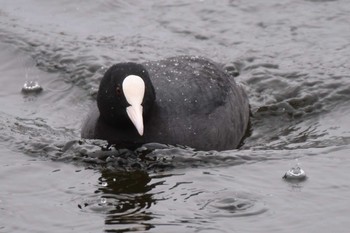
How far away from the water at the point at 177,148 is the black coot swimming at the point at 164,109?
0.55 ft

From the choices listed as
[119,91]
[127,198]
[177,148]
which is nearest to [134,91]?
[119,91]

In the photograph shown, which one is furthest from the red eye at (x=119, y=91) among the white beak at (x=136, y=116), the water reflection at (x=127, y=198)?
the water reflection at (x=127, y=198)

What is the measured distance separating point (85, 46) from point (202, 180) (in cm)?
426

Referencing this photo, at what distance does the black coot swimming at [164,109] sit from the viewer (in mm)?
8320

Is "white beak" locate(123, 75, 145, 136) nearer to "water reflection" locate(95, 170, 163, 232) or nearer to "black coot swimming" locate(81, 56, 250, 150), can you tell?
"black coot swimming" locate(81, 56, 250, 150)

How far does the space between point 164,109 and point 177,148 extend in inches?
15.5

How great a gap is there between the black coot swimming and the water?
0.17 metres

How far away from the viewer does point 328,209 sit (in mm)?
7004

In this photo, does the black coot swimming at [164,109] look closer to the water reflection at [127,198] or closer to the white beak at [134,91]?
the white beak at [134,91]

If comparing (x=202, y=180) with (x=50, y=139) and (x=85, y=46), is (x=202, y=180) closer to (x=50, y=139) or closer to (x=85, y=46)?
(x=50, y=139)

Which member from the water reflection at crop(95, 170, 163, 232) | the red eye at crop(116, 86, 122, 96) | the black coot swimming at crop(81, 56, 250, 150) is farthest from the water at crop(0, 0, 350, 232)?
the red eye at crop(116, 86, 122, 96)

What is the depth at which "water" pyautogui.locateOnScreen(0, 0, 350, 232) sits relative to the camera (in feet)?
23.0

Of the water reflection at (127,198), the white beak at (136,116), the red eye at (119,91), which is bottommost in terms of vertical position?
the water reflection at (127,198)

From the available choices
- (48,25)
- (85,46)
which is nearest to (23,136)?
(85,46)
